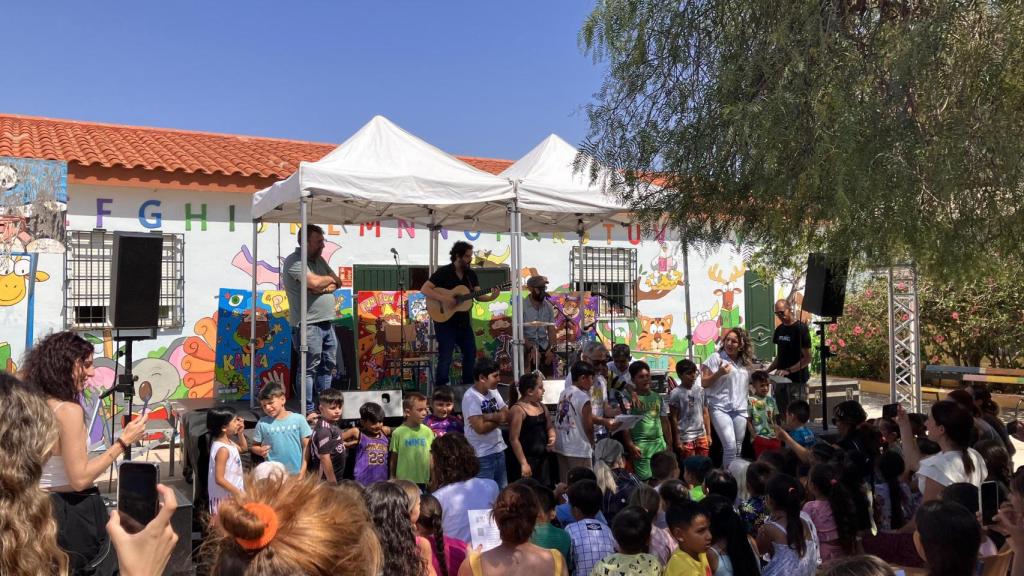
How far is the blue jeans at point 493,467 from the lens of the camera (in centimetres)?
632

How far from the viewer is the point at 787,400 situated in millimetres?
9672

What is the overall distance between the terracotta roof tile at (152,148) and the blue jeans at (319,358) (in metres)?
5.05

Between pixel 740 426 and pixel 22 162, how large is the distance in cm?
711

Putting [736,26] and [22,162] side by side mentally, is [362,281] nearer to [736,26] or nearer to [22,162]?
[22,162]

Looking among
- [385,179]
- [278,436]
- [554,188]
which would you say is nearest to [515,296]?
[554,188]

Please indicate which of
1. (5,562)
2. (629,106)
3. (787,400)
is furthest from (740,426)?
(5,562)

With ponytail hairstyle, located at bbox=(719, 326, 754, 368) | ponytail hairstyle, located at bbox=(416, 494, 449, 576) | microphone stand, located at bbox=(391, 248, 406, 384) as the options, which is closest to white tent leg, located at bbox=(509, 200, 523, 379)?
ponytail hairstyle, located at bbox=(719, 326, 754, 368)

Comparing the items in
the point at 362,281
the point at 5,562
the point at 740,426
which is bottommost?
the point at 740,426

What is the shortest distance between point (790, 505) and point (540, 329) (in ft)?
20.9

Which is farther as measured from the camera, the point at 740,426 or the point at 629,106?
the point at 740,426

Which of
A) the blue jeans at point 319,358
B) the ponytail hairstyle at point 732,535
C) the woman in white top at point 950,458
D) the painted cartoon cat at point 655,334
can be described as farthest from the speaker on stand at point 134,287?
the painted cartoon cat at point 655,334

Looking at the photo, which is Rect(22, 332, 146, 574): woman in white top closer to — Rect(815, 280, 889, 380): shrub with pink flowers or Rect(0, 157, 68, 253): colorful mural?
Rect(0, 157, 68, 253): colorful mural

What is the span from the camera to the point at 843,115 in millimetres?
4609

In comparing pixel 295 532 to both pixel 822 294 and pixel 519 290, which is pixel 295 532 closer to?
pixel 519 290
